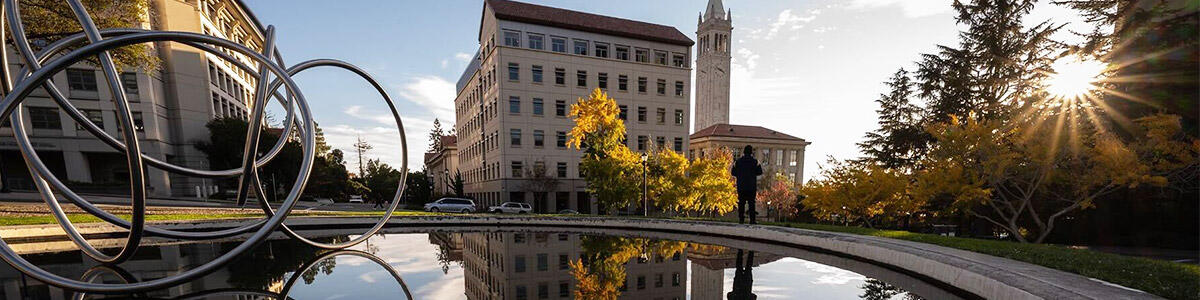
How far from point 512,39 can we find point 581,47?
690 cm


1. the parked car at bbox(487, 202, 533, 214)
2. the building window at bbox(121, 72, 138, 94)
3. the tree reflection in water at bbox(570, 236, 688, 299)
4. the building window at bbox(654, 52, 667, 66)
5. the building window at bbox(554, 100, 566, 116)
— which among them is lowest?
the parked car at bbox(487, 202, 533, 214)

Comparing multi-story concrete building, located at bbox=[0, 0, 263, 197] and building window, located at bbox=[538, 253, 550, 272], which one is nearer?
building window, located at bbox=[538, 253, 550, 272]

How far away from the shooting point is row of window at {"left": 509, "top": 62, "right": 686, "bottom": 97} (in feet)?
123

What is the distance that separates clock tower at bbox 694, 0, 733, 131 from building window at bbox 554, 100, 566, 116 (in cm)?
6803

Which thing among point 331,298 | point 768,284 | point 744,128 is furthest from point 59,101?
point 744,128

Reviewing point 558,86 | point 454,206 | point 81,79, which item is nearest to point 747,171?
point 454,206

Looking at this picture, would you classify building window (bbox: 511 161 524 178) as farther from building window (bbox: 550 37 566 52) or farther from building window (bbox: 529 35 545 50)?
building window (bbox: 550 37 566 52)

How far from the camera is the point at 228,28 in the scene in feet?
150

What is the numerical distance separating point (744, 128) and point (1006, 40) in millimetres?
48538

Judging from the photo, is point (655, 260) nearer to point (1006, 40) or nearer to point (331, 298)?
point (331, 298)

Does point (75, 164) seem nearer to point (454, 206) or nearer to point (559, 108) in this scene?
point (454, 206)

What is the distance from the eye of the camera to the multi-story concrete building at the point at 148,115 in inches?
1271

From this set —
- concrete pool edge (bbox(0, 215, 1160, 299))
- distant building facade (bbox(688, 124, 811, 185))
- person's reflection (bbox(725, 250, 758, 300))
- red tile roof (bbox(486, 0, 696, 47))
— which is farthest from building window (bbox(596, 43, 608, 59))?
person's reflection (bbox(725, 250, 758, 300))

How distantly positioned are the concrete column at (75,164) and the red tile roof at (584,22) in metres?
37.1
